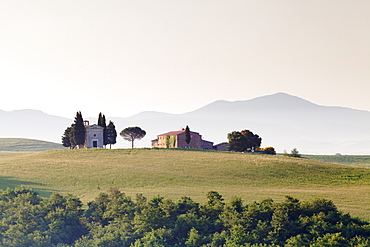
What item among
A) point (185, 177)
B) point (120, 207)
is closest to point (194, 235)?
point (120, 207)

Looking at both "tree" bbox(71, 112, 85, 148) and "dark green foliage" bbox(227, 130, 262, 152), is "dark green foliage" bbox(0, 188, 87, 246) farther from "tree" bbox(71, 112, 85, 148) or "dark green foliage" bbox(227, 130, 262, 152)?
"dark green foliage" bbox(227, 130, 262, 152)

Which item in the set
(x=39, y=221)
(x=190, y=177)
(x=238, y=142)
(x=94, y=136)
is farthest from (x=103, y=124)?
(x=39, y=221)

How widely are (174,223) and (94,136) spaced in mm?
61038

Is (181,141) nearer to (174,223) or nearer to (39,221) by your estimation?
(39,221)

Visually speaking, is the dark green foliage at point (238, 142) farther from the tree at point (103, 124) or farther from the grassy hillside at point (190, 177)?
the tree at point (103, 124)

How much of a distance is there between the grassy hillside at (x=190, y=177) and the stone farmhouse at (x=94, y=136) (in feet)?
48.6

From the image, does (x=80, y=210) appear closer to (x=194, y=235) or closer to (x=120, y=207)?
(x=120, y=207)

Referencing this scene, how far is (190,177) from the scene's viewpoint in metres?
58.8

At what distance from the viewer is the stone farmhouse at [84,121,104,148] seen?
3750 inches

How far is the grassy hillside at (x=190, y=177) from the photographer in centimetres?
4873

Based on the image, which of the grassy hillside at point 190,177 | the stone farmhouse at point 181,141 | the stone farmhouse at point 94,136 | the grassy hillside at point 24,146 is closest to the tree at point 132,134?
the stone farmhouse at point 181,141

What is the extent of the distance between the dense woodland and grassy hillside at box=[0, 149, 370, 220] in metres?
5.49

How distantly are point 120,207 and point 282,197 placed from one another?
48.5ft

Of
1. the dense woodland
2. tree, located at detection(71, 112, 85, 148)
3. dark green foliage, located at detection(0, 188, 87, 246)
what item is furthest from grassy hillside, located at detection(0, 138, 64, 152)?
the dense woodland
